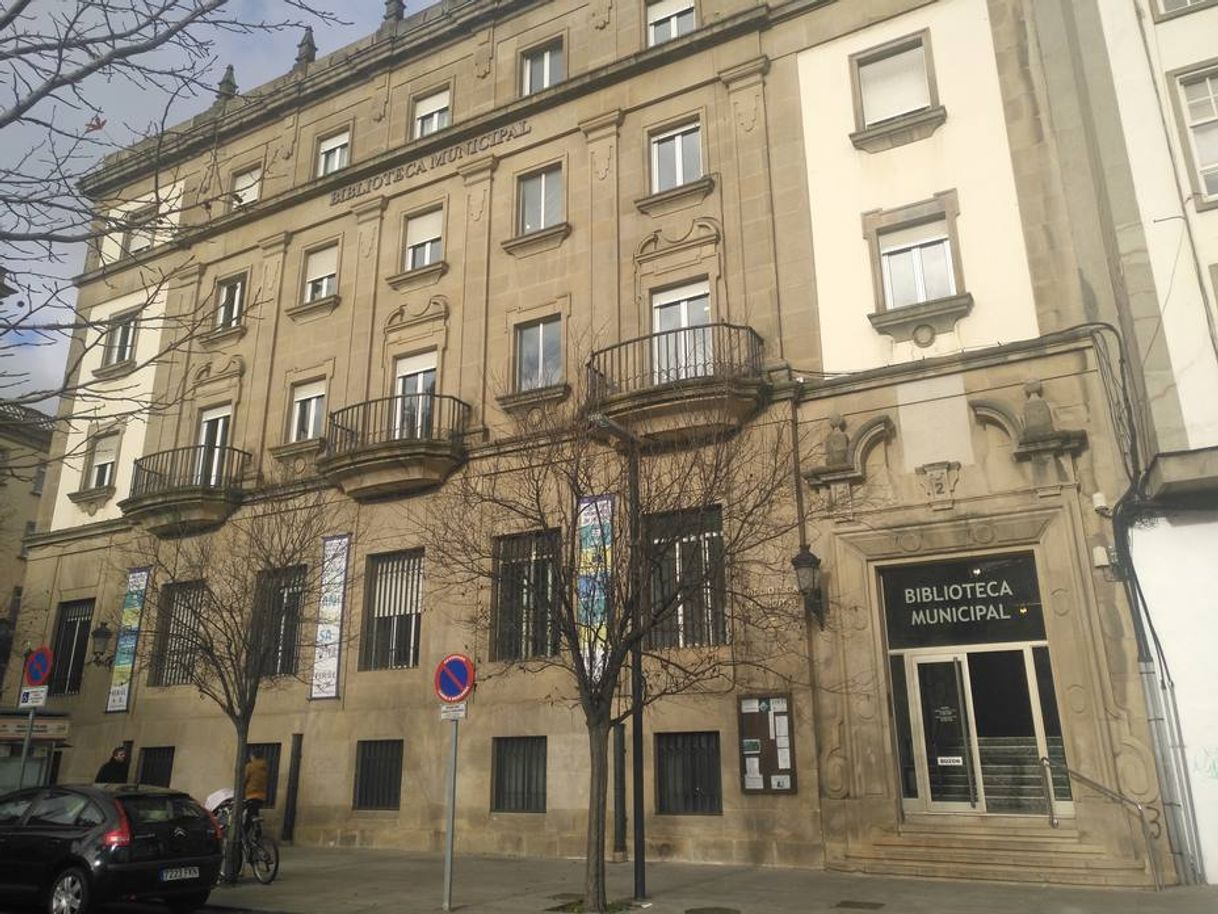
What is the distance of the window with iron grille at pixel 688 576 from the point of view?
37.2 ft

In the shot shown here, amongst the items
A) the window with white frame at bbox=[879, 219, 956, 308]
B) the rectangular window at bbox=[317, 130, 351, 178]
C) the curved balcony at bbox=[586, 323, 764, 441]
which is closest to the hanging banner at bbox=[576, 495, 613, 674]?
the curved balcony at bbox=[586, 323, 764, 441]

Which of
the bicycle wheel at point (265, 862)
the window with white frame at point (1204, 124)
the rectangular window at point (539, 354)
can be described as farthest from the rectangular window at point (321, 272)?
the window with white frame at point (1204, 124)

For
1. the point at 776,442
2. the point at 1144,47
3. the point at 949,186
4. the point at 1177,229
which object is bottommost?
the point at 776,442

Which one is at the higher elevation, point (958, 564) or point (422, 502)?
point (422, 502)

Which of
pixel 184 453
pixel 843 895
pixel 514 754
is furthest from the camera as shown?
pixel 184 453

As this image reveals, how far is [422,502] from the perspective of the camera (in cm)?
1828

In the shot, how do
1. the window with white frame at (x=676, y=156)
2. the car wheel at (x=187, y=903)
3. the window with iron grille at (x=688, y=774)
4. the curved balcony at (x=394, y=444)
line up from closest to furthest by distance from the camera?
the car wheel at (x=187, y=903) → the window with iron grille at (x=688, y=774) → the curved balcony at (x=394, y=444) → the window with white frame at (x=676, y=156)

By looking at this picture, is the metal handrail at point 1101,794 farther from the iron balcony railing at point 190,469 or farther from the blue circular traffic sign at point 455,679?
the iron balcony railing at point 190,469

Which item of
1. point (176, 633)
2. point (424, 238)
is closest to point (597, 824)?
point (176, 633)

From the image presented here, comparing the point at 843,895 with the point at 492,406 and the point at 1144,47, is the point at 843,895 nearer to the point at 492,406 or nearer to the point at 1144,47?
the point at 492,406

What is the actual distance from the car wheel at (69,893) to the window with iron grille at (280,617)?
15.0 ft

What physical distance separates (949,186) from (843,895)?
10.7m

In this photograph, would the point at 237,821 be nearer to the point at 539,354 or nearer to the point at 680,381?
the point at 680,381

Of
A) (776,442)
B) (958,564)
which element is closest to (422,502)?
(776,442)
